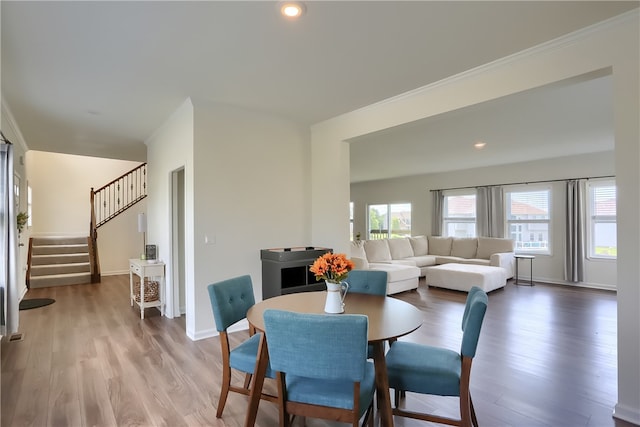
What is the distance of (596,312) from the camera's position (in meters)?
4.73

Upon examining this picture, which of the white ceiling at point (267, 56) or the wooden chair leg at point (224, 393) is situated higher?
the white ceiling at point (267, 56)

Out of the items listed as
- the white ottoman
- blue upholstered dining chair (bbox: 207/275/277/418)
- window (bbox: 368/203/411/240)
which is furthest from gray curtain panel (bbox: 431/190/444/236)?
blue upholstered dining chair (bbox: 207/275/277/418)

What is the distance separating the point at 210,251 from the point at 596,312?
208 inches

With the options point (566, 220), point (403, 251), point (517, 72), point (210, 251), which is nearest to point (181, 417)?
point (210, 251)

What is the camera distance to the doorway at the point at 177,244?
4.48 m

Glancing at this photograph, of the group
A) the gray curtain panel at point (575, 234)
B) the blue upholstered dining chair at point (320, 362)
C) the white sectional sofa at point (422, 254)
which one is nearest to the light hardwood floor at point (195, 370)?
the blue upholstered dining chair at point (320, 362)

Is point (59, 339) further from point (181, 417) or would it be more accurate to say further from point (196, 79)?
point (196, 79)

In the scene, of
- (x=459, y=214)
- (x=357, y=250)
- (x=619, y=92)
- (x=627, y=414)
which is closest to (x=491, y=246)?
(x=459, y=214)

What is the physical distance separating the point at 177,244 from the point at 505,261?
20.6 feet

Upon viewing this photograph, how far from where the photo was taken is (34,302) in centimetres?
528

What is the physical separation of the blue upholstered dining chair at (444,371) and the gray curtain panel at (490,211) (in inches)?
264

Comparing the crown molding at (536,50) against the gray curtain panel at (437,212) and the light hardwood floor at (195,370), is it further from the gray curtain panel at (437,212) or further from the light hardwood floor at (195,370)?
the gray curtain panel at (437,212)

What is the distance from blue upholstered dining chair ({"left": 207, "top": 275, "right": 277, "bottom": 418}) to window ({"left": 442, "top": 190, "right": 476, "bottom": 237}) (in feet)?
24.5

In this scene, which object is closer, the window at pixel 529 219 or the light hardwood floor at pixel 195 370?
the light hardwood floor at pixel 195 370
